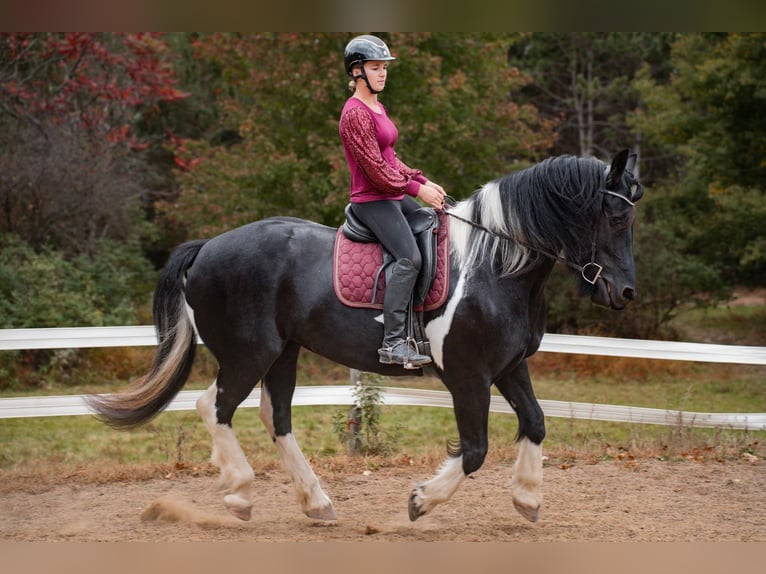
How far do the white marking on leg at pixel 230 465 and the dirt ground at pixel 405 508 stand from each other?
17cm

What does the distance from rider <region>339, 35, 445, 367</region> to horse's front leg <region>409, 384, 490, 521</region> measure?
361 mm

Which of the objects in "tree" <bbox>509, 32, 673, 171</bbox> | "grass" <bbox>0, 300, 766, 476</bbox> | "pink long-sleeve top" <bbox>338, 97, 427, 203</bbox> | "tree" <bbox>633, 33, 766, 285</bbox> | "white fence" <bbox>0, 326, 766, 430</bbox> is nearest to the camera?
"pink long-sleeve top" <bbox>338, 97, 427, 203</bbox>

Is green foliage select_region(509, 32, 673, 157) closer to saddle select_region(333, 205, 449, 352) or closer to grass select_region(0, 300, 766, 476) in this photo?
grass select_region(0, 300, 766, 476)

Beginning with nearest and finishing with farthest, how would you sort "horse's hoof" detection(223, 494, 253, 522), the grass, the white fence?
"horse's hoof" detection(223, 494, 253, 522) < the white fence < the grass

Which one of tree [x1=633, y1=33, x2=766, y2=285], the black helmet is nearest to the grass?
tree [x1=633, y1=33, x2=766, y2=285]

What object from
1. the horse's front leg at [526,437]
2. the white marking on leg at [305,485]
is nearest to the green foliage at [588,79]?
the horse's front leg at [526,437]

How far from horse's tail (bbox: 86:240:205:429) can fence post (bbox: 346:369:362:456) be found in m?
2.16

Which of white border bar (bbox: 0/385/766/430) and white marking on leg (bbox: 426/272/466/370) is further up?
white marking on leg (bbox: 426/272/466/370)

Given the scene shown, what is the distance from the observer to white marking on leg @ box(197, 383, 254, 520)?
19.9 ft

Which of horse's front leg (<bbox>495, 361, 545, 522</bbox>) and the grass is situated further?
the grass

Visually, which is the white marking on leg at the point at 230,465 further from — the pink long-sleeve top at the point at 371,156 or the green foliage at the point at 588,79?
the green foliage at the point at 588,79

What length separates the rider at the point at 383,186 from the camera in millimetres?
5523

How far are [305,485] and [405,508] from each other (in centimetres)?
83

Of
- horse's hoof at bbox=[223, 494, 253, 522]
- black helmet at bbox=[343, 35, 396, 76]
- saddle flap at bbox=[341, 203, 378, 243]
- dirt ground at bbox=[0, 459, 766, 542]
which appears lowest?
dirt ground at bbox=[0, 459, 766, 542]
